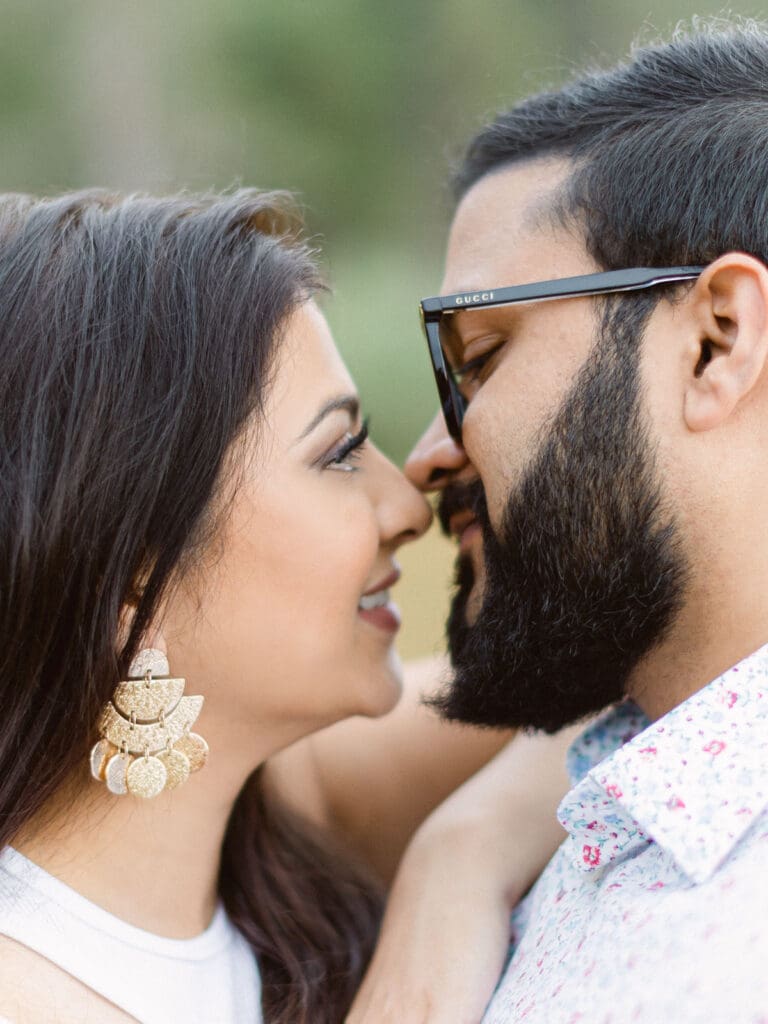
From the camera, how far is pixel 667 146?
85.0 inches

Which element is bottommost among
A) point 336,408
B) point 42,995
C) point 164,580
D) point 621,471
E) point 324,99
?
point 42,995

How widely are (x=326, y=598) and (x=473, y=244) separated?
0.83m

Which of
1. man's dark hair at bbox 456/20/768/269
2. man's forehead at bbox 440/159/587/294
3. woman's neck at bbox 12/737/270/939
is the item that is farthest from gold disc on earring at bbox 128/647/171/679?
man's dark hair at bbox 456/20/768/269

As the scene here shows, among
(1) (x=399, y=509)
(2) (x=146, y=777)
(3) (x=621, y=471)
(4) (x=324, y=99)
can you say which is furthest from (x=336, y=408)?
(4) (x=324, y=99)

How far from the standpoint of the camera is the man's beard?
207 centimetres

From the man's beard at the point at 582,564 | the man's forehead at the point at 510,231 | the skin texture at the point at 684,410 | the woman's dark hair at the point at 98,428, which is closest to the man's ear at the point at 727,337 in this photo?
the skin texture at the point at 684,410

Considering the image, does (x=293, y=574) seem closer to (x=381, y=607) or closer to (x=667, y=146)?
(x=381, y=607)

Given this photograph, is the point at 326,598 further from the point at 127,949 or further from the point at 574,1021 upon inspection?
the point at 574,1021

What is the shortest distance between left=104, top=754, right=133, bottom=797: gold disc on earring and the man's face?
700mm

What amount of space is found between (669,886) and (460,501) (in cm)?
104

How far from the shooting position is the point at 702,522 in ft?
6.61

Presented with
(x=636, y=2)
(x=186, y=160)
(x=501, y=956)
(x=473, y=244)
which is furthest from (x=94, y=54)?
(x=501, y=956)

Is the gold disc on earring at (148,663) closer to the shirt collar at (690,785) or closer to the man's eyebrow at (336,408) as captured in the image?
the man's eyebrow at (336,408)

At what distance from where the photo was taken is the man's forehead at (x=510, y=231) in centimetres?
224
